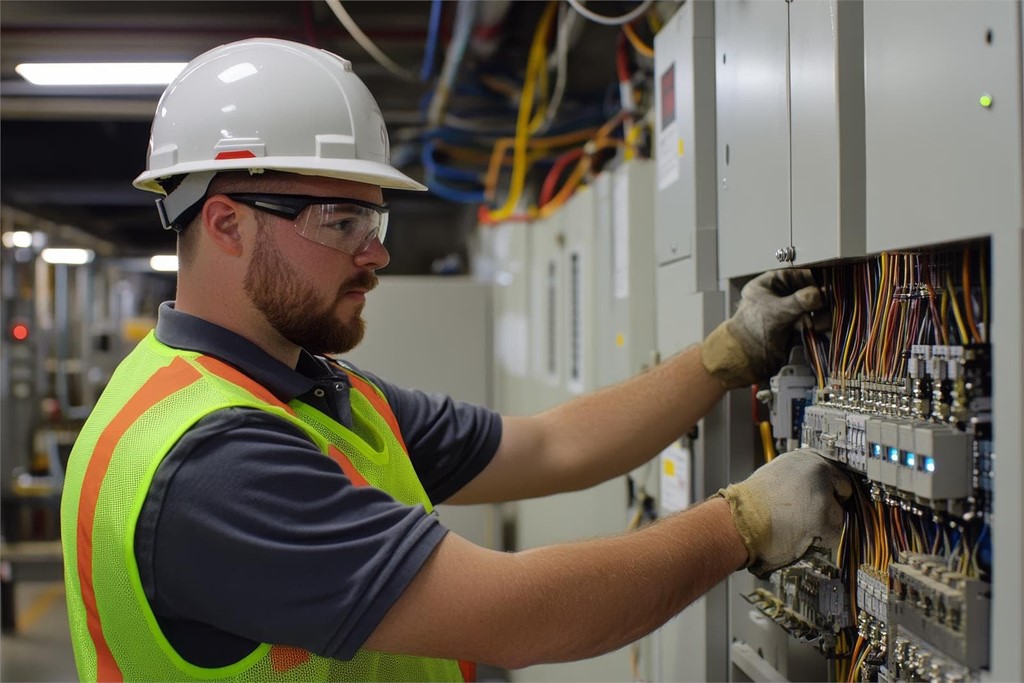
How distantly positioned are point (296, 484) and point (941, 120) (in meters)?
0.71

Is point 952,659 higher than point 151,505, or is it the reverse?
point 151,505

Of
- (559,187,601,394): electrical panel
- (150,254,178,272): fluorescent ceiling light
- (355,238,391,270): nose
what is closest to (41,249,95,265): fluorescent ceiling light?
(150,254,178,272): fluorescent ceiling light

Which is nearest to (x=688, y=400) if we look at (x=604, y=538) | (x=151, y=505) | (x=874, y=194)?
(x=604, y=538)

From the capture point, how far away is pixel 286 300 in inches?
45.4

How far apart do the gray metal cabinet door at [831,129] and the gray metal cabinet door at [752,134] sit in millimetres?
61

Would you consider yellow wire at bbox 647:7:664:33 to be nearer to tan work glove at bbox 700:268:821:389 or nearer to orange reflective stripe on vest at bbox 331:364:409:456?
tan work glove at bbox 700:268:821:389

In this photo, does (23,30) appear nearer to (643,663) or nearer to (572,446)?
(572,446)

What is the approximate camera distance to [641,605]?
1.01 metres

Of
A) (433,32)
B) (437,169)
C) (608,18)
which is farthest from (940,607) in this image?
(437,169)

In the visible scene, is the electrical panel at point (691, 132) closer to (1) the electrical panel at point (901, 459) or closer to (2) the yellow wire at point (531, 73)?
(1) the electrical panel at point (901, 459)

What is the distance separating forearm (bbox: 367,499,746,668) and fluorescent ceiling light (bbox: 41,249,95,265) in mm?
6157

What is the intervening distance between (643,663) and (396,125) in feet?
9.14

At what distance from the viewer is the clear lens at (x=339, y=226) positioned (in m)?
1.16

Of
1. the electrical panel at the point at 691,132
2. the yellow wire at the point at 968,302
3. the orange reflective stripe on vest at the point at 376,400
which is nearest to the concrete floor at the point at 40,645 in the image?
the orange reflective stripe on vest at the point at 376,400
